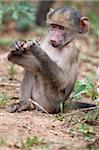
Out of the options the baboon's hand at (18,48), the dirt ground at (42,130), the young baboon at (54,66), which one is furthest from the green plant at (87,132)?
the baboon's hand at (18,48)

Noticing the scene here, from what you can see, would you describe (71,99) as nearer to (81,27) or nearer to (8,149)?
(81,27)

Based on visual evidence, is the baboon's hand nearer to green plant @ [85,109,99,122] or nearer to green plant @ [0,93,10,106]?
green plant @ [0,93,10,106]

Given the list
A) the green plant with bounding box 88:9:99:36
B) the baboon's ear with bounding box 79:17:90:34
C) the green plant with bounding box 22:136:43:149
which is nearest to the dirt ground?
the green plant with bounding box 22:136:43:149

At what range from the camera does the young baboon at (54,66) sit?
6.57 m

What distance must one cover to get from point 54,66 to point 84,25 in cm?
95

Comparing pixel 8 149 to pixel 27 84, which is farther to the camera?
pixel 27 84

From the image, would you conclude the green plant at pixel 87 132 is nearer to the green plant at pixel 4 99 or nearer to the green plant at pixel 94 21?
the green plant at pixel 4 99

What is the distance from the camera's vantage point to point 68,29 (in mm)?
7051

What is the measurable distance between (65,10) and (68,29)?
235 mm

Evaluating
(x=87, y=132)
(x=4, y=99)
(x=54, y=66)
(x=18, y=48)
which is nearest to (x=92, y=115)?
(x=87, y=132)

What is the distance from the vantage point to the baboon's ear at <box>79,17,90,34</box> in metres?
7.20

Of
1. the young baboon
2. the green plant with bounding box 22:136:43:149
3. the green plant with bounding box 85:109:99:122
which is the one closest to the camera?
the green plant with bounding box 22:136:43:149

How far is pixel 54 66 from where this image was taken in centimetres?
655

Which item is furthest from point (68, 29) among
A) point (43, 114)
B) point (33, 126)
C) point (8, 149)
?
point (8, 149)
